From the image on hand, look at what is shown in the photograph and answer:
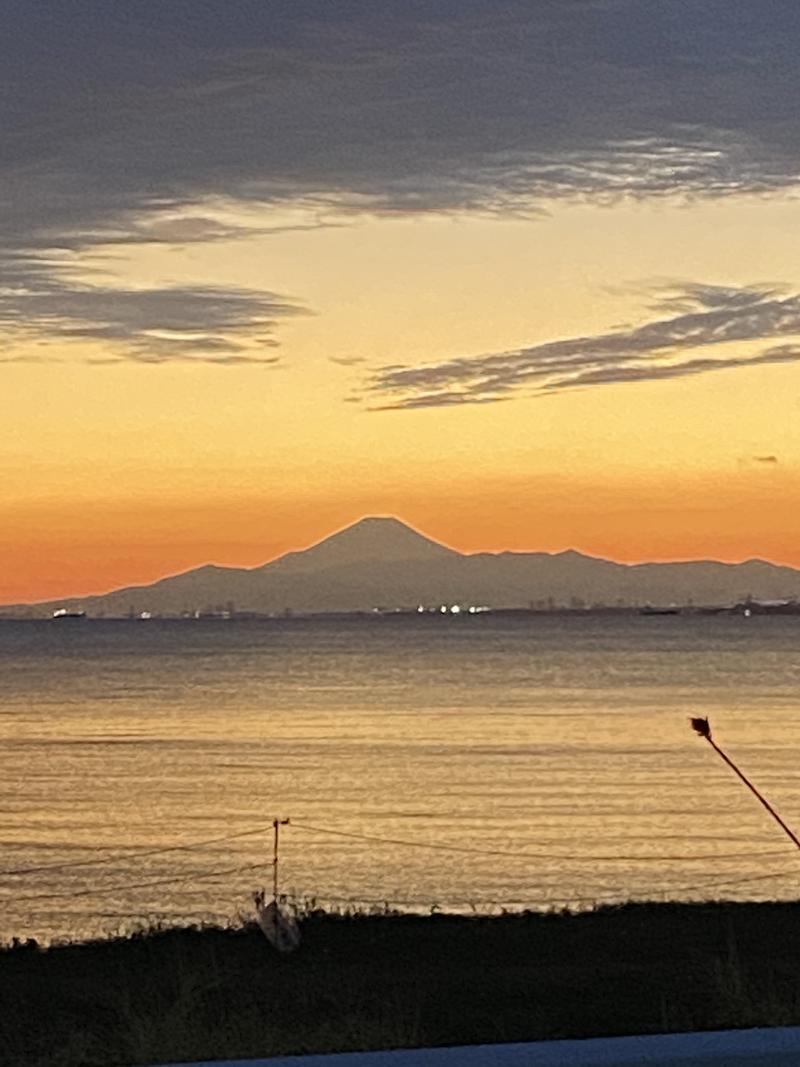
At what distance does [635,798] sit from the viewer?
52.2 m

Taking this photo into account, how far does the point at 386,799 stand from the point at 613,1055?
49.7 m

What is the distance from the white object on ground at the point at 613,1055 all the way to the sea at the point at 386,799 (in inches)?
760

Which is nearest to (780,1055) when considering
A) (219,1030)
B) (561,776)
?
(219,1030)

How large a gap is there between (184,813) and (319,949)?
3806cm

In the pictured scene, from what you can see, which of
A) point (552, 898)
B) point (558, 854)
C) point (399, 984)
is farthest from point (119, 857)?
point (399, 984)

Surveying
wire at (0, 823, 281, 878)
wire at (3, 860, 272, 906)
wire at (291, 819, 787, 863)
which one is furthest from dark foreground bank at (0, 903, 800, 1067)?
wire at (0, 823, 281, 878)

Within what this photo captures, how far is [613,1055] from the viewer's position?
14.6ft

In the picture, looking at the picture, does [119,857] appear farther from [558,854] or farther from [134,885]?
[558,854]

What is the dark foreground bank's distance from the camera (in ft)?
27.2

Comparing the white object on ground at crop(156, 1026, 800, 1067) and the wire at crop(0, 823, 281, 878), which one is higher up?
the white object on ground at crop(156, 1026, 800, 1067)

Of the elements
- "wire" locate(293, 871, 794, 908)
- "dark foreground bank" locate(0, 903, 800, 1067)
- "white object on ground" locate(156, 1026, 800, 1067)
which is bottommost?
"wire" locate(293, 871, 794, 908)

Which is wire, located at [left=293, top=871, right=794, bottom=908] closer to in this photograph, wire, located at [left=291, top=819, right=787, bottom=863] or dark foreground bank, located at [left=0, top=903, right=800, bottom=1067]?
wire, located at [left=291, top=819, right=787, bottom=863]

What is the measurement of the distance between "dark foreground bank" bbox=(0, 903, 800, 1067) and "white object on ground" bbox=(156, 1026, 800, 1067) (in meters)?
2.97

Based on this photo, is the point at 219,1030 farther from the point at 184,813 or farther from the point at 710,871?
the point at 184,813
